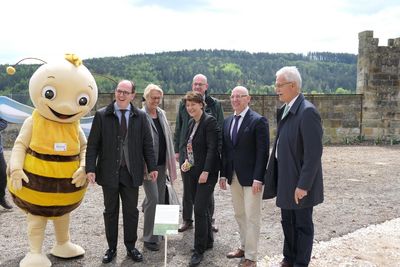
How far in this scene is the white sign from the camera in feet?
12.2

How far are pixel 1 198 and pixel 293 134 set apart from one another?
4.50 m

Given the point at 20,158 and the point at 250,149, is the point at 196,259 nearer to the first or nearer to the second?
the point at 250,149

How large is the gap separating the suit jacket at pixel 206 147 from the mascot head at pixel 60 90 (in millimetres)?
1169

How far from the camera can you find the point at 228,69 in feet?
222

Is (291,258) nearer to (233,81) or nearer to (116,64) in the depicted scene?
(116,64)

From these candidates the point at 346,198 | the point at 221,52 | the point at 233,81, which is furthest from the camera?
the point at 221,52

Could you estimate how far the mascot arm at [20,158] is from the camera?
4070 millimetres

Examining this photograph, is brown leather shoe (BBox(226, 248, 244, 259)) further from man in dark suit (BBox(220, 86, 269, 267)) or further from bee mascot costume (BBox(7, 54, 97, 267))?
bee mascot costume (BBox(7, 54, 97, 267))

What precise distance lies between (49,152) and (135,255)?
1.33 m

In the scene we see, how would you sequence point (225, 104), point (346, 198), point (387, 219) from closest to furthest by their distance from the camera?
point (387, 219)
point (346, 198)
point (225, 104)

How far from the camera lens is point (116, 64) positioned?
184 feet

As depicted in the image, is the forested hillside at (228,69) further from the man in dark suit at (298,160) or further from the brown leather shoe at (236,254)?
the man in dark suit at (298,160)

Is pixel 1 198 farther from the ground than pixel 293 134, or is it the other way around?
pixel 293 134

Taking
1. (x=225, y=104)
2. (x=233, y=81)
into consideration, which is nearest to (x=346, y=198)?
(x=225, y=104)
